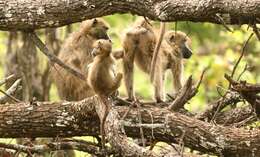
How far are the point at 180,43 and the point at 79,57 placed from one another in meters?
1.33

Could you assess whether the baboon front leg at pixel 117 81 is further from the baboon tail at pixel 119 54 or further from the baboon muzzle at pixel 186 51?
the baboon muzzle at pixel 186 51

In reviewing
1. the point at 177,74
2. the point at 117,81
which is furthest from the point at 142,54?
the point at 117,81

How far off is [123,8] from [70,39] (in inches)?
125


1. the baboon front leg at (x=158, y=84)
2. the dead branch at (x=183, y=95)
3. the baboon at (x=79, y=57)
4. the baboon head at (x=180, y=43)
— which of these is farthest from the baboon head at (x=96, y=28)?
the dead branch at (x=183, y=95)

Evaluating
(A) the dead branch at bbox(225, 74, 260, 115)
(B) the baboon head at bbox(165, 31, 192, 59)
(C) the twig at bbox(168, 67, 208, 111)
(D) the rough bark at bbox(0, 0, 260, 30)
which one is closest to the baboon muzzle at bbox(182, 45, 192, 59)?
(B) the baboon head at bbox(165, 31, 192, 59)

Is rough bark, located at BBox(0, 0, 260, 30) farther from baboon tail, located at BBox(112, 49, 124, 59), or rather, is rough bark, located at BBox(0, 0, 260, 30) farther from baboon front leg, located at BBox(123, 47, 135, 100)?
baboon front leg, located at BBox(123, 47, 135, 100)

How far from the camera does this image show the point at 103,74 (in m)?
6.66

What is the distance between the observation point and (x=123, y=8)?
249 inches

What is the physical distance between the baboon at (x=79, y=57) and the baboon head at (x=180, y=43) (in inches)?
36.5

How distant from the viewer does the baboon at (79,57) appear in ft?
29.7

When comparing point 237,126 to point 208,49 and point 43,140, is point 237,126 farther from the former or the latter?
point 208,49

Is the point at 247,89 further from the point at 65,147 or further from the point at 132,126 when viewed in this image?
the point at 65,147

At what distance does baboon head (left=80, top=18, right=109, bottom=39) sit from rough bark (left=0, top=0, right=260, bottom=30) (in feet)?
8.22

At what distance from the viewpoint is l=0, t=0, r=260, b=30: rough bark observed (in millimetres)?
5820
